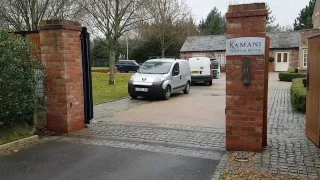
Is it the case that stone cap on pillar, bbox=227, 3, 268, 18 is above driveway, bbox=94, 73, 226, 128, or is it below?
above

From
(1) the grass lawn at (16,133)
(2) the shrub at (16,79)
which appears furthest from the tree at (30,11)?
(1) the grass lawn at (16,133)

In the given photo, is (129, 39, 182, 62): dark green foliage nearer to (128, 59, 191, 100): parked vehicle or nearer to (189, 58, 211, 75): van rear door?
(189, 58, 211, 75): van rear door

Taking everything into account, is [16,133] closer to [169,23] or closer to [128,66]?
[169,23]

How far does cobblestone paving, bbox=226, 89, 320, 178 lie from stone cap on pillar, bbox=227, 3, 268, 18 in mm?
2282

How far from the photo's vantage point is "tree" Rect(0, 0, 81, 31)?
51.6 feet

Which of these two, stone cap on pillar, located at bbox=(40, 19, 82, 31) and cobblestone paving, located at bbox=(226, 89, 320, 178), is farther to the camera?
stone cap on pillar, located at bbox=(40, 19, 82, 31)

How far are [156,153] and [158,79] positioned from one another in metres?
7.46

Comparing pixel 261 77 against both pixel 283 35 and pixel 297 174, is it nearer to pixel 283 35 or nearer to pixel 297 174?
pixel 297 174

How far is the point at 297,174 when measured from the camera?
4078mm

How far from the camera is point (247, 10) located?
484 centimetres

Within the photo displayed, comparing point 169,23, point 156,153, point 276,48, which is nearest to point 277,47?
point 276,48

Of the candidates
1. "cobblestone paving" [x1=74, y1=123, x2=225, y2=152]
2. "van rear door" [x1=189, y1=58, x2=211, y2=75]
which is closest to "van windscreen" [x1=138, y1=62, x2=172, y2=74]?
"cobblestone paving" [x1=74, y1=123, x2=225, y2=152]

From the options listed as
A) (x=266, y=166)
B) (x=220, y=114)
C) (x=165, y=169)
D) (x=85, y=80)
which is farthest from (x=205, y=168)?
(x=220, y=114)

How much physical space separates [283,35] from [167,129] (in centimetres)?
3427
